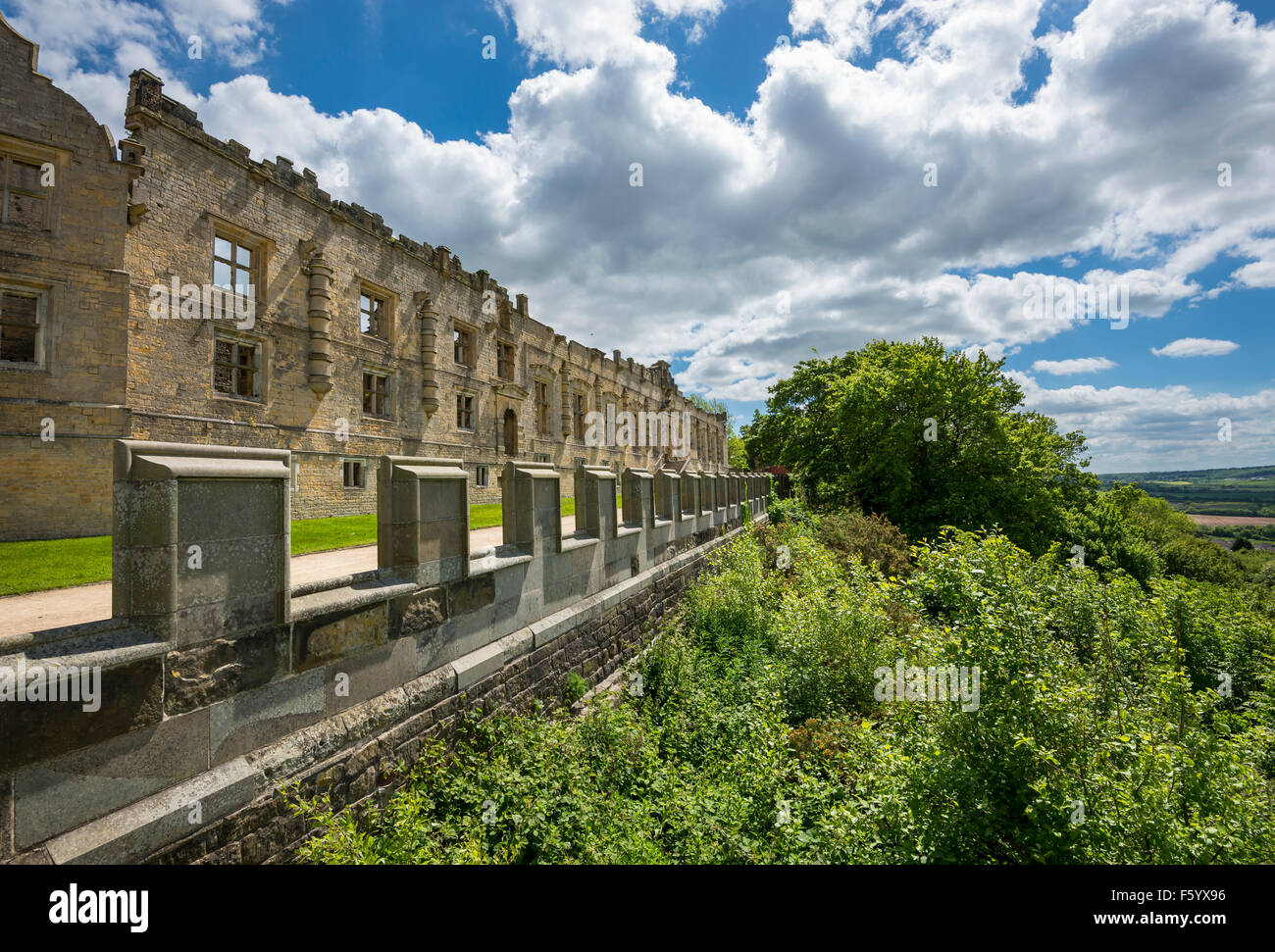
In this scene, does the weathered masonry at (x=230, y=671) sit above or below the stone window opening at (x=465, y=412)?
below

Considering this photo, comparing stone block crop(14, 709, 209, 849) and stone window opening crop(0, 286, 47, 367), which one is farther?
stone window opening crop(0, 286, 47, 367)

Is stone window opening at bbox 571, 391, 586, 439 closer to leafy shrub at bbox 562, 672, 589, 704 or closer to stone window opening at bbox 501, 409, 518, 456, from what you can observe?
stone window opening at bbox 501, 409, 518, 456

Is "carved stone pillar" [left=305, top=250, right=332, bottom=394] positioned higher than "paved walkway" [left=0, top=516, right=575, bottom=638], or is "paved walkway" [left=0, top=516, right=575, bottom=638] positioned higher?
"carved stone pillar" [left=305, top=250, right=332, bottom=394]

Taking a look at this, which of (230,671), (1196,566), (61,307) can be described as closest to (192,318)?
(61,307)

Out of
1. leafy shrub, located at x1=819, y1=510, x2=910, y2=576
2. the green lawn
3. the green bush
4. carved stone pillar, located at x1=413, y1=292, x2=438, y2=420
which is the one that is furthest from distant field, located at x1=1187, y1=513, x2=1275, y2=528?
the green lawn

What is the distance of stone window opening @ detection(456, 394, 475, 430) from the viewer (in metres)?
22.7

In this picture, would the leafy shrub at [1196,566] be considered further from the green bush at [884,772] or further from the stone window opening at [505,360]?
the stone window opening at [505,360]

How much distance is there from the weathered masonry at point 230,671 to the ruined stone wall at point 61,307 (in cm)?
1156

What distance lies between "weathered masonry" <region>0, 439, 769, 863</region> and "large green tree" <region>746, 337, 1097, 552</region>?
76.6 feet

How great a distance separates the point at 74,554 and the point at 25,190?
8.74m

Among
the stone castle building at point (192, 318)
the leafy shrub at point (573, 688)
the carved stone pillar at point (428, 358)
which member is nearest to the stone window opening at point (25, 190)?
the stone castle building at point (192, 318)

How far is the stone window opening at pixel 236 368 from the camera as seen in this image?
14602 mm

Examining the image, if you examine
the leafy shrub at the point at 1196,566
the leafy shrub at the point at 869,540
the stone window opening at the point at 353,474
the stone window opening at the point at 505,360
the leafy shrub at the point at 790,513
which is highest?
the stone window opening at the point at 505,360
